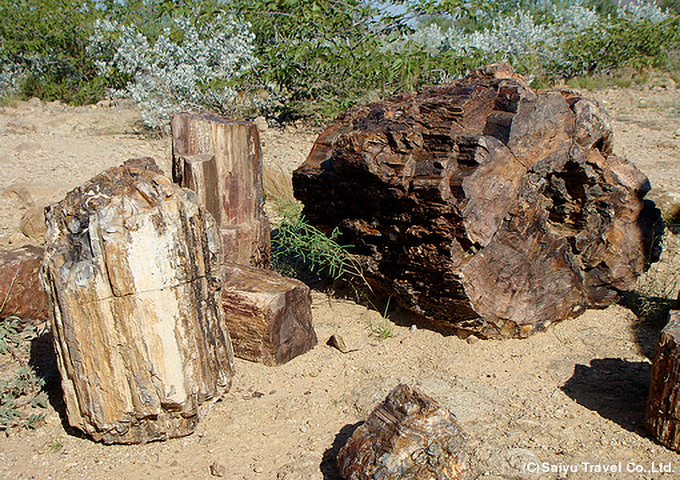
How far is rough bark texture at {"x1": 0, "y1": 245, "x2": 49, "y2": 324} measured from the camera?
142 inches

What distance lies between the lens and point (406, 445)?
2.27m

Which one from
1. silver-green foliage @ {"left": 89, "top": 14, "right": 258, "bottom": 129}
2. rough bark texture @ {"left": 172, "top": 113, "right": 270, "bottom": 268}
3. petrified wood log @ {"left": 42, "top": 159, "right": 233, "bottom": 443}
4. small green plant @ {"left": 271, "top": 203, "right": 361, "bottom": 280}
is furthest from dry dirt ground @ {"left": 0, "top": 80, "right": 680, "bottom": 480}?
silver-green foliage @ {"left": 89, "top": 14, "right": 258, "bottom": 129}

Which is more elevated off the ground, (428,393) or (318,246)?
(318,246)

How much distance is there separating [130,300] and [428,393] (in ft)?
4.90

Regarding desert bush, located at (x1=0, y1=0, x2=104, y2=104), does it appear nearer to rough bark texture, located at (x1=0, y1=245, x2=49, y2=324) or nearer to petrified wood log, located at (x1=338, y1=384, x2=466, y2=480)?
rough bark texture, located at (x1=0, y1=245, x2=49, y2=324)

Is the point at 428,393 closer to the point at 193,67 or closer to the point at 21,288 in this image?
the point at 21,288

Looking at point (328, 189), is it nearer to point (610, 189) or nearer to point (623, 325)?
point (610, 189)

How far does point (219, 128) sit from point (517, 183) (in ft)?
5.77

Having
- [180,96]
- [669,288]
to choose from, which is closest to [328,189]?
[669,288]

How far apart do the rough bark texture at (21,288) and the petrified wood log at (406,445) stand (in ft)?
7.39

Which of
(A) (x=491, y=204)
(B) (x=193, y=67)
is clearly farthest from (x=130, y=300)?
(B) (x=193, y=67)

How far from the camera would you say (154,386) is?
98.4 inches

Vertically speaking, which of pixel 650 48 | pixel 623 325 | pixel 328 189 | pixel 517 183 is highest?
pixel 650 48

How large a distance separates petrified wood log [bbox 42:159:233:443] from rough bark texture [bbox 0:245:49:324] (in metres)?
1.31
